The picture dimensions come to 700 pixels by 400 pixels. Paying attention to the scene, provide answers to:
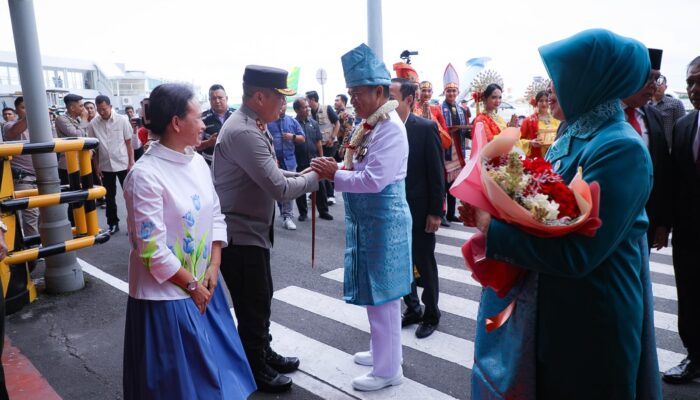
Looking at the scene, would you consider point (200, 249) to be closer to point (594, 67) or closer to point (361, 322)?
point (594, 67)

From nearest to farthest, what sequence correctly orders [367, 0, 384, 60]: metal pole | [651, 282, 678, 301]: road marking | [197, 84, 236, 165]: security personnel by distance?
[651, 282, 678, 301]: road marking
[197, 84, 236, 165]: security personnel
[367, 0, 384, 60]: metal pole

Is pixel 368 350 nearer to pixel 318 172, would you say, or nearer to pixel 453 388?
pixel 453 388

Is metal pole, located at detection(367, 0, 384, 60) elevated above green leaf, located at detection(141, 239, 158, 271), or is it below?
above

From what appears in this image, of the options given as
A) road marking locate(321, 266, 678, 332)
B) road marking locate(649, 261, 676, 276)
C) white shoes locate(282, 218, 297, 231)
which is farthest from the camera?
road marking locate(649, 261, 676, 276)

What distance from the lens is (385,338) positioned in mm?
3314

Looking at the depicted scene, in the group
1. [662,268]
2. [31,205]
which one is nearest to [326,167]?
[31,205]

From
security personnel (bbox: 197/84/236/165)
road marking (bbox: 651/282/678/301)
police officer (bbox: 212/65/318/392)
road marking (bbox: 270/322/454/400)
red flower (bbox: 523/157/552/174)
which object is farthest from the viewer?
security personnel (bbox: 197/84/236/165)

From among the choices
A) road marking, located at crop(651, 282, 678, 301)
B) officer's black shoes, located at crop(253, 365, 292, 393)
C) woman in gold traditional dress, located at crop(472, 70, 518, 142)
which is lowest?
road marking, located at crop(651, 282, 678, 301)

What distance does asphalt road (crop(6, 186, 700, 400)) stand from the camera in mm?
3496

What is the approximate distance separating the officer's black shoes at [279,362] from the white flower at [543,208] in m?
2.66

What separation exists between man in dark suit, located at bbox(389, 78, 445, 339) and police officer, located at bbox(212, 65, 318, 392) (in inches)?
48.5

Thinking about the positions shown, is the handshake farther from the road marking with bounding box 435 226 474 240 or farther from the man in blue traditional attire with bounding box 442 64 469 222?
the man in blue traditional attire with bounding box 442 64 469 222

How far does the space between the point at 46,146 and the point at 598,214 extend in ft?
16.5

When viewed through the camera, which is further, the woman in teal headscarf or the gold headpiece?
the gold headpiece
